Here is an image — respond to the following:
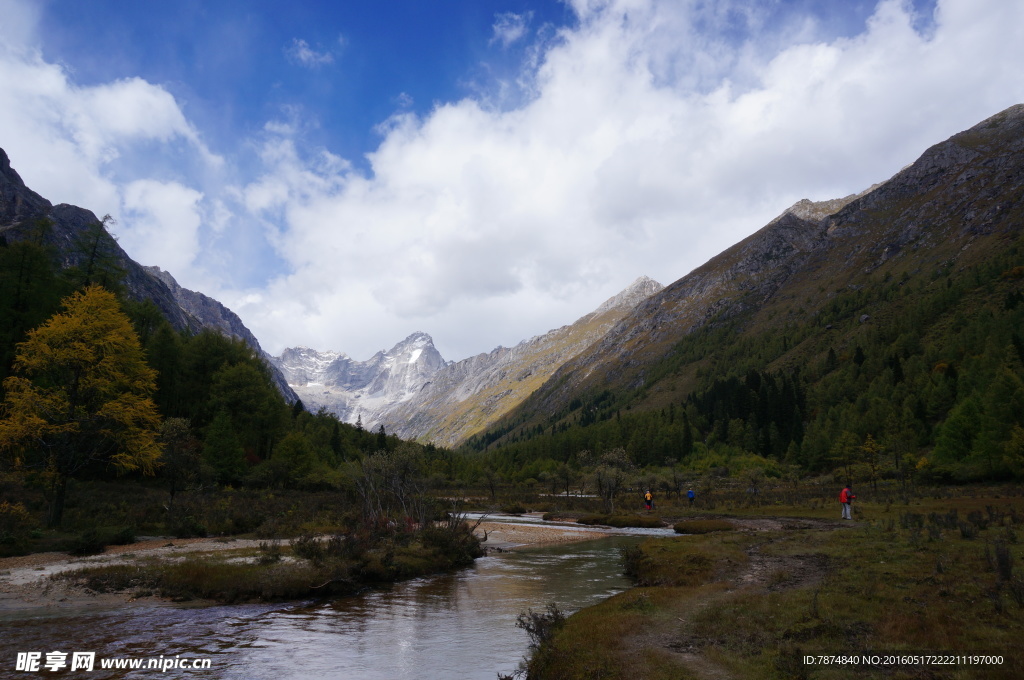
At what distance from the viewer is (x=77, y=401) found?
31.5 meters

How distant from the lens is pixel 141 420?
34438 millimetres

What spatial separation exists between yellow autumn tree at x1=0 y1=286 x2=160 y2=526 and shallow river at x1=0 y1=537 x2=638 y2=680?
1692 cm

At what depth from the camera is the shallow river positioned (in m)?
13.6

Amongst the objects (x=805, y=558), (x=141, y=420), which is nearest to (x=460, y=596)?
(x=805, y=558)

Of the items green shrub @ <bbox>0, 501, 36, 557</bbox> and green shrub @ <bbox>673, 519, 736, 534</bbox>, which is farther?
green shrub @ <bbox>673, 519, 736, 534</bbox>

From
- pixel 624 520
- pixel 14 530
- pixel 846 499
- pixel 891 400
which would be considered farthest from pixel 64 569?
pixel 891 400

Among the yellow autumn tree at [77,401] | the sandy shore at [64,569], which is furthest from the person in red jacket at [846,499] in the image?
the yellow autumn tree at [77,401]

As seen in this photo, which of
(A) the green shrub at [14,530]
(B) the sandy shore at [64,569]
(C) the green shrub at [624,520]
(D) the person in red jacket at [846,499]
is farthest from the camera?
(C) the green shrub at [624,520]

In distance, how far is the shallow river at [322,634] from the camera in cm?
1358

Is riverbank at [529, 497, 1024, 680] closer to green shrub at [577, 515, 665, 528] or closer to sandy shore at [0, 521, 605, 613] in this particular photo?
sandy shore at [0, 521, 605, 613]

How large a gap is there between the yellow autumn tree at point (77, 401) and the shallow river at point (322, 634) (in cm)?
1692

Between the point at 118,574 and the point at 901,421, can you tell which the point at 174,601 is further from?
the point at 901,421

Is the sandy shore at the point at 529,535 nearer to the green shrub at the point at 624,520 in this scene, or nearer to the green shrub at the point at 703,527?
the green shrub at the point at 624,520

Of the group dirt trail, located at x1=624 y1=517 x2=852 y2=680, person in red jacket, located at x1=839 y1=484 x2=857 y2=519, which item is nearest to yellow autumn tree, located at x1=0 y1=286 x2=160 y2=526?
dirt trail, located at x1=624 y1=517 x2=852 y2=680
